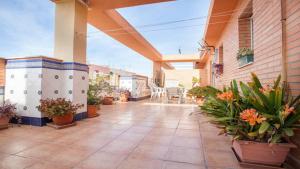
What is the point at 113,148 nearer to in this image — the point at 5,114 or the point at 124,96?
the point at 5,114

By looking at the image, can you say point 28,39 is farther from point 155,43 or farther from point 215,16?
point 215,16

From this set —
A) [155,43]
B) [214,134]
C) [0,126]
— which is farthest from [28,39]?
[214,134]

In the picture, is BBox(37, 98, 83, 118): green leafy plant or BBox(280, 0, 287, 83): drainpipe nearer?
BBox(280, 0, 287, 83): drainpipe

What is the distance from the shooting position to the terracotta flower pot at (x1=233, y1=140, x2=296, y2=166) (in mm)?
1397

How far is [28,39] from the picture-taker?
5.59 m

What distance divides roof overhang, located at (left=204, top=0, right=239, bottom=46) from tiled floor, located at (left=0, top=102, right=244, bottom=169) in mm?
2831

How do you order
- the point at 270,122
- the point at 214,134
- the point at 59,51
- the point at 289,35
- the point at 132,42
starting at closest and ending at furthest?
the point at 270,122
the point at 289,35
the point at 214,134
the point at 59,51
the point at 132,42

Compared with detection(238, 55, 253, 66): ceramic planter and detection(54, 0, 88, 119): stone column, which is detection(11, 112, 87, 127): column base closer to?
detection(54, 0, 88, 119): stone column

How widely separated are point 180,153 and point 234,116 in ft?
2.42

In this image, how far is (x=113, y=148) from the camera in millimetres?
1864

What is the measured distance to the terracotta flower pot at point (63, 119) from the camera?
2721 millimetres

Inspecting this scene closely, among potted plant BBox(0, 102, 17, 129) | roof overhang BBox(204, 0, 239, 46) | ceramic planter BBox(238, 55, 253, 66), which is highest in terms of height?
roof overhang BBox(204, 0, 239, 46)

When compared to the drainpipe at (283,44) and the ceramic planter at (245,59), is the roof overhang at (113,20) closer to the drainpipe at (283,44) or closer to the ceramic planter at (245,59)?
the ceramic planter at (245,59)

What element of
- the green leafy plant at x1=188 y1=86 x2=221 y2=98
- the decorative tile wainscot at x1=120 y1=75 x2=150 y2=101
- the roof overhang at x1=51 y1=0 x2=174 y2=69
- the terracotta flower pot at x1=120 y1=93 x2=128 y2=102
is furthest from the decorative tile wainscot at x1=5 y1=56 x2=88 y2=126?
the decorative tile wainscot at x1=120 y1=75 x2=150 y2=101
